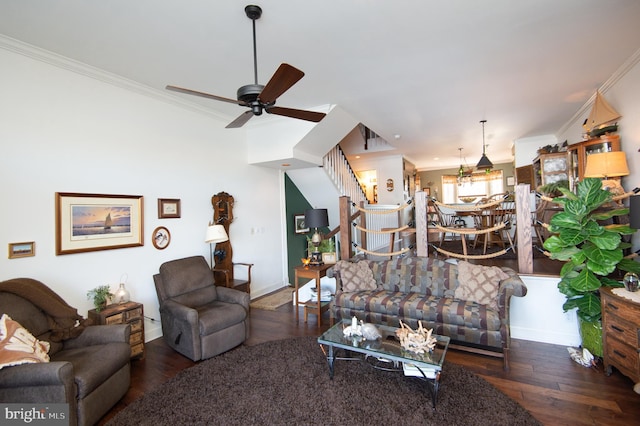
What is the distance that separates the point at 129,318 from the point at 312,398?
2096mm

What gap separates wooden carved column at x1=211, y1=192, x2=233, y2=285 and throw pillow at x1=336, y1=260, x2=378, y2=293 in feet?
5.96

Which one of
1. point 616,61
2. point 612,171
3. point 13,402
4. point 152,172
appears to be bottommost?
point 13,402

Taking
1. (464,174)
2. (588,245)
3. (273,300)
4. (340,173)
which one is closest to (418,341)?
(588,245)

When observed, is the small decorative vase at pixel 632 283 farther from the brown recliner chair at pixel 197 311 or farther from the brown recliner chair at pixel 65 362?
the brown recliner chair at pixel 65 362

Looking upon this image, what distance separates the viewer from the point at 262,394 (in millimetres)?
2443

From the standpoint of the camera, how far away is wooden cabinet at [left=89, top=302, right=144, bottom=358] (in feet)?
9.66

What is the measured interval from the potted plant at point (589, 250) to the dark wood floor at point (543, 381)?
0.35 metres

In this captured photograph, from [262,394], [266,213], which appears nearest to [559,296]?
[262,394]

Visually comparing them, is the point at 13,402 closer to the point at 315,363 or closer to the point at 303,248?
the point at 315,363

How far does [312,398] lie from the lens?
236 cm

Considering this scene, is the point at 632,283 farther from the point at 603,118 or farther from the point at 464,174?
the point at 464,174

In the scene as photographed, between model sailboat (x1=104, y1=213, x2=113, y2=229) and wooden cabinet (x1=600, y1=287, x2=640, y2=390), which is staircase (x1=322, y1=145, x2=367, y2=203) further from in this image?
wooden cabinet (x1=600, y1=287, x2=640, y2=390)

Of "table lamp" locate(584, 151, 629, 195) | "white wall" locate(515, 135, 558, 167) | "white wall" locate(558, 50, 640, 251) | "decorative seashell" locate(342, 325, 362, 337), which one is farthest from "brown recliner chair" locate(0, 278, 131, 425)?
"white wall" locate(515, 135, 558, 167)

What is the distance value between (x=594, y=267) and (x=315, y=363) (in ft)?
8.67
